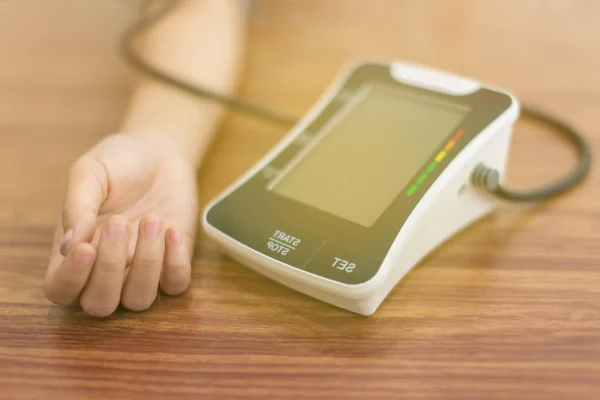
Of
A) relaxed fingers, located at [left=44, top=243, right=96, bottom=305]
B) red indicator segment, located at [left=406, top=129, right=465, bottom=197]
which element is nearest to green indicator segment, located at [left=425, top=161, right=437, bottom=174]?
red indicator segment, located at [left=406, top=129, right=465, bottom=197]

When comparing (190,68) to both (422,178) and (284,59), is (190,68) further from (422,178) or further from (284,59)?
(422,178)

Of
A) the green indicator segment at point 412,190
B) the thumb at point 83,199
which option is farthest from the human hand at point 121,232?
the green indicator segment at point 412,190

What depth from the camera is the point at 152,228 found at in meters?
0.42

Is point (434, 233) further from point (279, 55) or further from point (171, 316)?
point (279, 55)

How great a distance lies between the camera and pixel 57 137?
64cm

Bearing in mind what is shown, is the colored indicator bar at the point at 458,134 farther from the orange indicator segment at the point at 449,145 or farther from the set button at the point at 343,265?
the set button at the point at 343,265

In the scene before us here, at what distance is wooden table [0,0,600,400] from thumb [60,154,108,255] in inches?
2.5

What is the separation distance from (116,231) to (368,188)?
7.0 inches

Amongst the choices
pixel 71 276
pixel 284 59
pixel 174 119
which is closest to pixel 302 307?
pixel 71 276

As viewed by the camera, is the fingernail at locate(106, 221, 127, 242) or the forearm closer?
the fingernail at locate(106, 221, 127, 242)

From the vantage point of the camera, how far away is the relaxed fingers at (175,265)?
0.44 metres

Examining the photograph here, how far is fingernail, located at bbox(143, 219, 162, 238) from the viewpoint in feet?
1.39

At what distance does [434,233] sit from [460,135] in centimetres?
8

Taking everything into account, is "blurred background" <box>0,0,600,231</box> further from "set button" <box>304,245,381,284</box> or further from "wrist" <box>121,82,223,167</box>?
"set button" <box>304,245,381,284</box>
